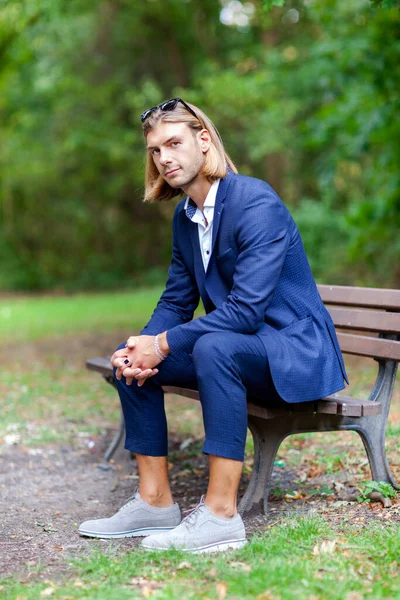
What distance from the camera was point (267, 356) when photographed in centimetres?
317

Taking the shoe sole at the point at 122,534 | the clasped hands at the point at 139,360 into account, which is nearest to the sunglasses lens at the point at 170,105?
the clasped hands at the point at 139,360

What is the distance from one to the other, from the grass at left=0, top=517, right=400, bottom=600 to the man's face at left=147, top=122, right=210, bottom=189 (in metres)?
1.56

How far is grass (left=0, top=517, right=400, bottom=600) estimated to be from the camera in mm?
2562

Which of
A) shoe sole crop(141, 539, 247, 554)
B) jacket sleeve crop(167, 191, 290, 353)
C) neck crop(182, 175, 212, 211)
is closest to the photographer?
shoe sole crop(141, 539, 247, 554)

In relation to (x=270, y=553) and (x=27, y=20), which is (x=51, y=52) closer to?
(x=27, y=20)

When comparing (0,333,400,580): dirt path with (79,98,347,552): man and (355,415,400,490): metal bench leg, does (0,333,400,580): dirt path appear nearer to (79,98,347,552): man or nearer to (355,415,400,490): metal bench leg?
(355,415,400,490): metal bench leg

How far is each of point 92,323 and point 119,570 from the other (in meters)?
10.7

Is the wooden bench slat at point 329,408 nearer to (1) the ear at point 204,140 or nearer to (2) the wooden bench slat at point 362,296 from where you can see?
(2) the wooden bench slat at point 362,296

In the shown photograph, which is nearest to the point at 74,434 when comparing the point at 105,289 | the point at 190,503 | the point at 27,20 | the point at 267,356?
the point at 190,503

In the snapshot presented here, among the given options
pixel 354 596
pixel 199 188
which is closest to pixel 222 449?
pixel 354 596

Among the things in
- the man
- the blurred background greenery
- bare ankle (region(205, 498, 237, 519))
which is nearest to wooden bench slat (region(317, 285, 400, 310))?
the man

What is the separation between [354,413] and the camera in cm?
340

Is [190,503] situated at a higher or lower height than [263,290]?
lower

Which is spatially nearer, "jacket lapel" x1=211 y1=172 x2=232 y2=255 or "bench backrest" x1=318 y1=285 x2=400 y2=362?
"jacket lapel" x1=211 y1=172 x2=232 y2=255
